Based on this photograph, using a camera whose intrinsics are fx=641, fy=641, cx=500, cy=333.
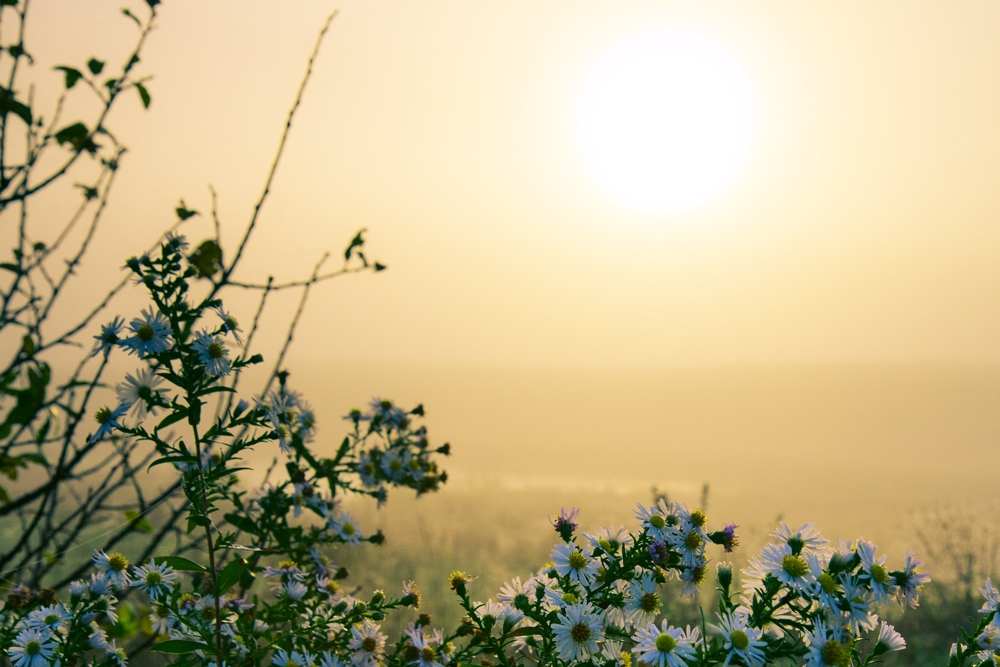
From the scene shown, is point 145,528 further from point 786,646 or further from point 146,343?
point 786,646

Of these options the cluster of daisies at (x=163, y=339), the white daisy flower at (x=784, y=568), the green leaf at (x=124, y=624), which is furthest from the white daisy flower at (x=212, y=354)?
the white daisy flower at (x=784, y=568)

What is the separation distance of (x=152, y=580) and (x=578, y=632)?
3.61 feet

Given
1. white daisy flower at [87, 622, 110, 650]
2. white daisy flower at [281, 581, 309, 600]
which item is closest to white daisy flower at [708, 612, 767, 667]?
white daisy flower at [281, 581, 309, 600]

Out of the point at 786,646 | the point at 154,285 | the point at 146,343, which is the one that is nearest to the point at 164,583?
the point at 146,343

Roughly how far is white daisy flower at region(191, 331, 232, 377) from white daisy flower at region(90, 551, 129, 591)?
695 mm

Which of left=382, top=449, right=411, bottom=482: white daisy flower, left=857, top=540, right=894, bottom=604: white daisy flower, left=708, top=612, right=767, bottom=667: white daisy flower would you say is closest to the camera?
left=708, top=612, right=767, bottom=667: white daisy flower

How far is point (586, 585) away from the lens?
4.81ft

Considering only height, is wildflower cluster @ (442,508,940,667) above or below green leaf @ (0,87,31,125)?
below

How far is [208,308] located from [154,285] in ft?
0.38

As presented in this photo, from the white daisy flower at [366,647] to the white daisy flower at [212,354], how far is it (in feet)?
2.72

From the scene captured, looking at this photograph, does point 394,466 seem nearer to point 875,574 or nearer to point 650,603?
point 650,603

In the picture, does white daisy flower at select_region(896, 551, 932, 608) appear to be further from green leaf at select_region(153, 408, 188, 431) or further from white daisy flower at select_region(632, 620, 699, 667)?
green leaf at select_region(153, 408, 188, 431)

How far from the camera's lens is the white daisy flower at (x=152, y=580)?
1.64 metres

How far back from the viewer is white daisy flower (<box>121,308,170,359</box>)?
4.52 feet
